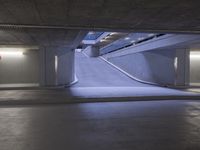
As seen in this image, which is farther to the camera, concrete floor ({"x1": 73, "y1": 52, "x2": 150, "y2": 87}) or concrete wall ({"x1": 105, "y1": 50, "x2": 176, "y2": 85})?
concrete floor ({"x1": 73, "y1": 52, "x2": 150, "y2": 87})

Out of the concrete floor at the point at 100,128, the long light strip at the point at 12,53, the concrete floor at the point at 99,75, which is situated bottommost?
the concrete floor at the point at 100,128

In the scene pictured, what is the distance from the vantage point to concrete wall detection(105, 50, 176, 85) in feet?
65.7

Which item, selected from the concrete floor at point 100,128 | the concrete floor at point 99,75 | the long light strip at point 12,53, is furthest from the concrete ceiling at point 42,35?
the concrete floor at point 99,75

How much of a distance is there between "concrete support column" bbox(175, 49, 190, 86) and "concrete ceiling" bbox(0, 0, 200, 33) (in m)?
8.62

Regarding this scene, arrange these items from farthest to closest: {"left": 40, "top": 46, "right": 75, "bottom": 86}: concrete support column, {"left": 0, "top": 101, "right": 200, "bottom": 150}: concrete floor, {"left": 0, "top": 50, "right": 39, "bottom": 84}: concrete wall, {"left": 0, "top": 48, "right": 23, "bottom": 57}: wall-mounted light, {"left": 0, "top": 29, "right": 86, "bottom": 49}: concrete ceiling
A: {"left": 0, "top": 50, "right": 39, "bottom": 84}: concrete wall → {"left": 0, "top": 48, "right": 23, "bottom": 57}: wall-mounted light → {"left": 40, "top": 46, "right": 75, "bottom": 86}: concrete support column → {"left": 0, "top": 29, "right": 86, "bottom": 49}: concrete ceiling → {"left": 0, "top": 101, "right": 200, "bottom": 150}: concrete floor

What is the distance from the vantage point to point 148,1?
6.62m

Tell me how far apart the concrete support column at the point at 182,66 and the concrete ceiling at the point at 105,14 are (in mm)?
8625

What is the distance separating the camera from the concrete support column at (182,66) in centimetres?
1950

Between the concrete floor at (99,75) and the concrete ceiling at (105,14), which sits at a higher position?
the concrete ceiling at (105,14)

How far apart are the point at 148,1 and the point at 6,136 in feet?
15.8

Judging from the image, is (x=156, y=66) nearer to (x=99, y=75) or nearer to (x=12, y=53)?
(x=99, y=75)

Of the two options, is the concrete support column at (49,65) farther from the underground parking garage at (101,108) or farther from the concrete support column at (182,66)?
the concrete support column at (182,66)

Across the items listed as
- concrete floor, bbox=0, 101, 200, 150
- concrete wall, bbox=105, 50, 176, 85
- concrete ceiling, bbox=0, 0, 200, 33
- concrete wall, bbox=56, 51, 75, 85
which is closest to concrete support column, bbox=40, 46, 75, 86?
concrete wall, bbox=56, 51, 75, 85

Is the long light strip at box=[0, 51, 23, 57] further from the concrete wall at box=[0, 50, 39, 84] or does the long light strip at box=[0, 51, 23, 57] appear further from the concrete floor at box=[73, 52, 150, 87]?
the concrete floor at box=[73, 52, 150, 87]
